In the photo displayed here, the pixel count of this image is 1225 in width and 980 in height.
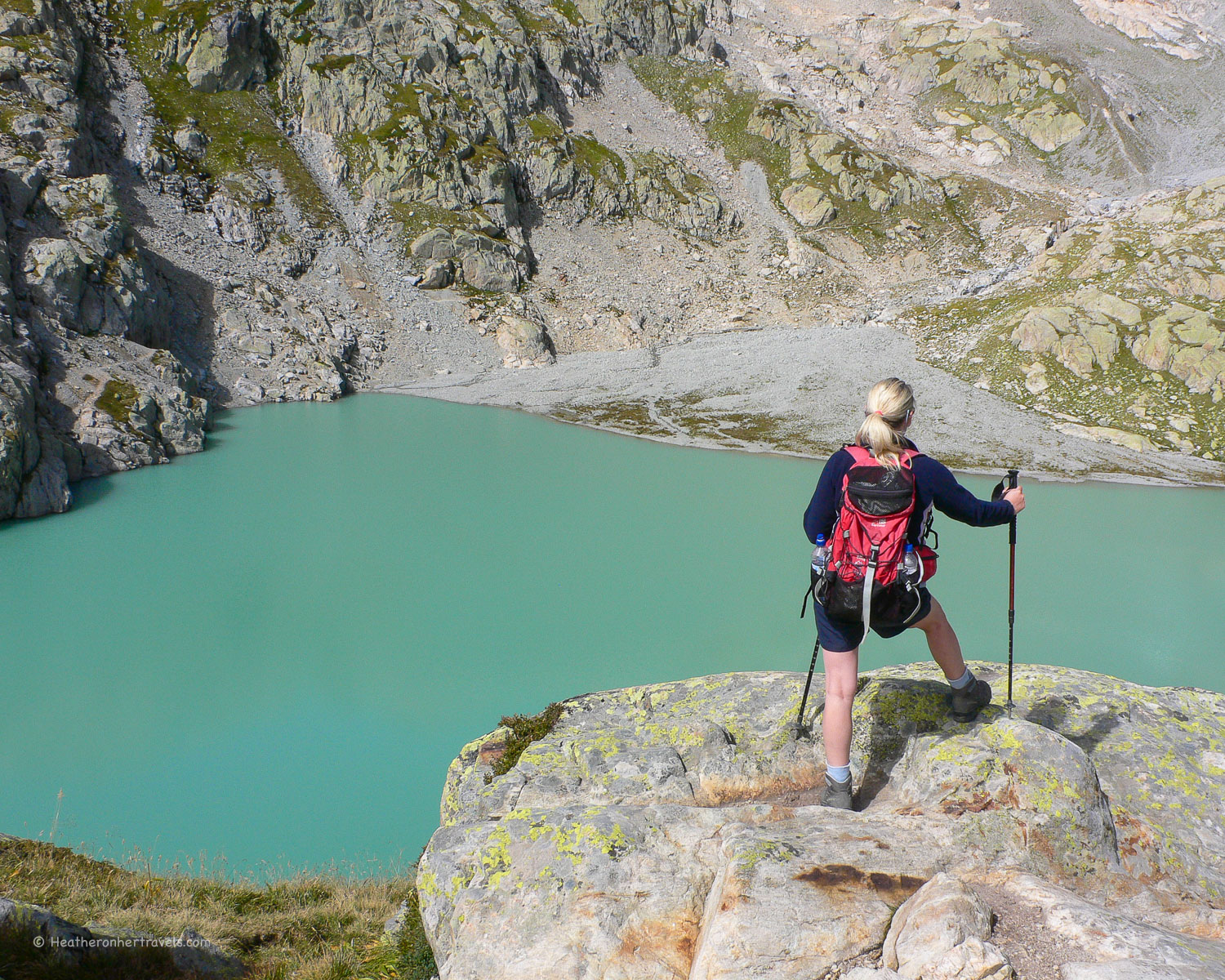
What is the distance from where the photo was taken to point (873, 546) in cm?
494

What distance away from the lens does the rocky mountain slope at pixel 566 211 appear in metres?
35.8

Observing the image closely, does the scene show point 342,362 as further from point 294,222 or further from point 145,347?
point 294,222

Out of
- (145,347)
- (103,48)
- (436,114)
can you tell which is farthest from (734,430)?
(103,48)

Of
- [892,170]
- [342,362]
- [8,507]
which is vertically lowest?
[8,507]

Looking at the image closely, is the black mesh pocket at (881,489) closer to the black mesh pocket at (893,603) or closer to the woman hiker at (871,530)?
the woman hiker at (871,530)

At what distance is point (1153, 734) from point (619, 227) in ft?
221

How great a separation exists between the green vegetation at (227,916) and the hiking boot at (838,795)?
3042 millimetres

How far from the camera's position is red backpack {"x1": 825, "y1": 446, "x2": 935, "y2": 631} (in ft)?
15.8

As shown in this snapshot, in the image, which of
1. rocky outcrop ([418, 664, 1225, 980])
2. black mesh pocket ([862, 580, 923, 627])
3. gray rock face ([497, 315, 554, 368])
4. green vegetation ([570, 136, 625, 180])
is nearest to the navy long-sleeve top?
black mesh pocket ([862, 580, 923, 627])

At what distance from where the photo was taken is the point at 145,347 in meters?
36.1

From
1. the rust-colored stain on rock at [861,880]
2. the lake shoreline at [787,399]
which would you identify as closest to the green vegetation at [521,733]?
the rust-colored stain on rock at [861,880]

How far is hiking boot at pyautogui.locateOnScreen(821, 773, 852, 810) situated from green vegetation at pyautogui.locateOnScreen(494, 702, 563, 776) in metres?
2.86

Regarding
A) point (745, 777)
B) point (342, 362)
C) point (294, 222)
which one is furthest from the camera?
point (294, 222)

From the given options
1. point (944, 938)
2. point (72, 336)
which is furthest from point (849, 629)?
point (72, 336)
